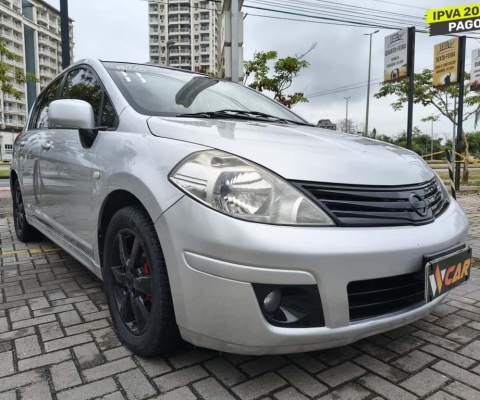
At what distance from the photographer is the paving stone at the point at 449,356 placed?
194 centimetres

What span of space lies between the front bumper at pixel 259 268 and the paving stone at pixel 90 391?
16.2 inches

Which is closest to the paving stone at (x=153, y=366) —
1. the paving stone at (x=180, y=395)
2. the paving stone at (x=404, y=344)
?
the paving stone at (x=180, y=395)

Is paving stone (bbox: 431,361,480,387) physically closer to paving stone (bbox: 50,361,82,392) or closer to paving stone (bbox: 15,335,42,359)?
paving stone (bbox: 50,361,82,392)

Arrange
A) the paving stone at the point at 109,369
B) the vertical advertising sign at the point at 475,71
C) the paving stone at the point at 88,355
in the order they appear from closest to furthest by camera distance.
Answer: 1. the paving stone at the point at 109,369
2. the paving stone at the point at 88,355
3. the vertical advertising sign at the point at 475,71

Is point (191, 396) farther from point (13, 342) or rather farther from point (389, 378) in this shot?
point (13, 342)

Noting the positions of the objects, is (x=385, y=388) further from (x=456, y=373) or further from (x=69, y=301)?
(x=69, y=301)

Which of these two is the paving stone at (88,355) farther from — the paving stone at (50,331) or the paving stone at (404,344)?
the paving stone at (404,344)


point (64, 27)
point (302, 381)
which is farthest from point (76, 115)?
point (64, 27)

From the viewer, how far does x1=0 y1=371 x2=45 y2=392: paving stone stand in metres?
1.74

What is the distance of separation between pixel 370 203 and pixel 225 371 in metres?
0.98

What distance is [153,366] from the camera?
74.2 inches

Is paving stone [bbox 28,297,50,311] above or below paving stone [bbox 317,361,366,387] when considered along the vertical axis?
above

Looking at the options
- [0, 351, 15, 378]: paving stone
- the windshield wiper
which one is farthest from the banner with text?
[0, 351, 15, 378]: paving stone

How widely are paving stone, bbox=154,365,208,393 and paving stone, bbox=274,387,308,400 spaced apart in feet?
1.14
